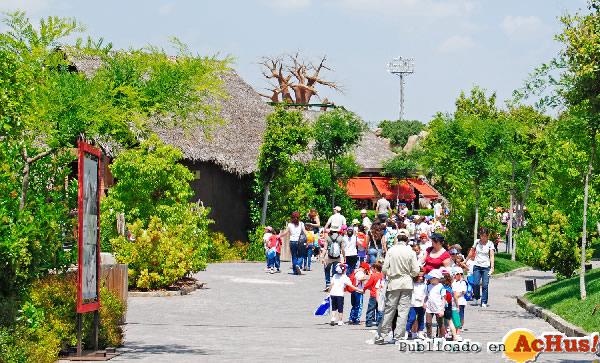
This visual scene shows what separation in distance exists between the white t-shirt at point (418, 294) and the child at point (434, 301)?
2.6 inches

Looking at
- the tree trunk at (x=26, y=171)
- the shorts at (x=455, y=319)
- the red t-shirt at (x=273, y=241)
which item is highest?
the tree trunk at (x=26, y=171)

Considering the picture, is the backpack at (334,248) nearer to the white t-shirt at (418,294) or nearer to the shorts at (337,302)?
the shorts at (337,302)

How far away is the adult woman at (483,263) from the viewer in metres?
20.9

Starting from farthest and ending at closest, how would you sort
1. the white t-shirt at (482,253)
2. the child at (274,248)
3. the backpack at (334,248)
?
the child at (274,248) → the backpack at (334,248) → the white t-shirt at (482,253)

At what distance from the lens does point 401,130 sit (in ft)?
310

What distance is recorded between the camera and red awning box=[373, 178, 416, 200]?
52219 millimetres

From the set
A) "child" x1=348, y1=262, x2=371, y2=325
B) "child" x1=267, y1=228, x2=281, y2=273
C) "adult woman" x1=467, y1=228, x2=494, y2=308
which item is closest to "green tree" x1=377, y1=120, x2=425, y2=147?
"child" x1=267, y1=228, x2=281, y2=273

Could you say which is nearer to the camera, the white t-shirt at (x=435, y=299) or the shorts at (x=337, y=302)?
the white t-shirt at (x=435, y=299)

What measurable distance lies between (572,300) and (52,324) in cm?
1058

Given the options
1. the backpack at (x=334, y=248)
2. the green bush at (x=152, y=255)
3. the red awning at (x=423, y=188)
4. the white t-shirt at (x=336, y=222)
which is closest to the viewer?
the green bush at (x=152, y=255)

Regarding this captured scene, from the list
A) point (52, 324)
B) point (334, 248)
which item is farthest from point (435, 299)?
point (334, 248)

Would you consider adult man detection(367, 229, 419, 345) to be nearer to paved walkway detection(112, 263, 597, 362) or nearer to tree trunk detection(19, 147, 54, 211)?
paved walkway detection(112, 263, 597, 362)

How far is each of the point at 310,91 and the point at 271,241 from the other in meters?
32.9

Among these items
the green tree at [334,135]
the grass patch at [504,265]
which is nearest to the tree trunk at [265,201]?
the green tree at [334,135]
